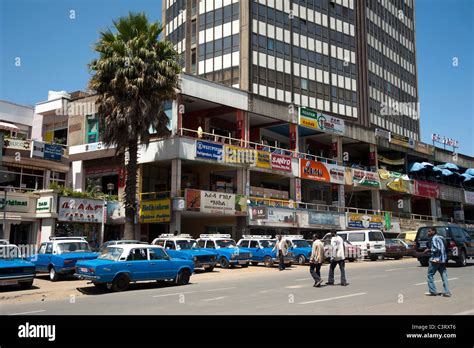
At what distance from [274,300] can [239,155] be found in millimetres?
24949

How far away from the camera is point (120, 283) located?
55.1 feet

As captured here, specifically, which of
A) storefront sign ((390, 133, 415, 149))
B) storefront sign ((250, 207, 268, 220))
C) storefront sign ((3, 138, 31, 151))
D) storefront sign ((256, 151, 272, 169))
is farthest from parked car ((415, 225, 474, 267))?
storefront sign ((390, 133, 415, 149))

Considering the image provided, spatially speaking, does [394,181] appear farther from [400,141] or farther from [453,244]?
[453,244]

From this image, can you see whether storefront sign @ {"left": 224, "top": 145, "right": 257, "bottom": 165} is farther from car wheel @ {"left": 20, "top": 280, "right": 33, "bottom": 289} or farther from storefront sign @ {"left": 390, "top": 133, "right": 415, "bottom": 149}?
storefront sign @ {"left": 390, "top": 133, "right": 415, "bottom": 149}

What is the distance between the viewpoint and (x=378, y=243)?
32906 mm

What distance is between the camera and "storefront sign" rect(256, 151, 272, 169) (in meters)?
39.0

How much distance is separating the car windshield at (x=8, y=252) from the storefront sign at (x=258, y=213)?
67.2 feet

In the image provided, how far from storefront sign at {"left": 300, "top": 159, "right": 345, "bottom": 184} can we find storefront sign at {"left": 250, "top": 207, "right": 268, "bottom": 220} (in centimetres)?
686

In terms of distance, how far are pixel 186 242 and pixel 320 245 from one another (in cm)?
1055

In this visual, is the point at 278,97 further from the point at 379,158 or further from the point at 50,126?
the point at 50,126

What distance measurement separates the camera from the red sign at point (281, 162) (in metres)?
40.4

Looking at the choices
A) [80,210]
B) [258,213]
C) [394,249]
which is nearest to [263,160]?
[258,213]
